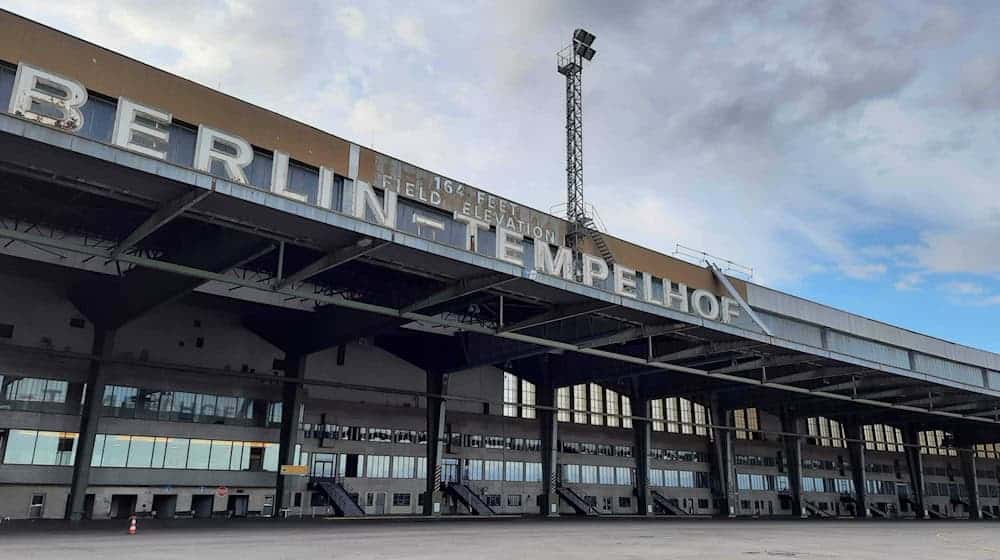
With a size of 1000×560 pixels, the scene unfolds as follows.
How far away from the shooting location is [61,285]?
45.0 m

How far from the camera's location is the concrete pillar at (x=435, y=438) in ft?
188

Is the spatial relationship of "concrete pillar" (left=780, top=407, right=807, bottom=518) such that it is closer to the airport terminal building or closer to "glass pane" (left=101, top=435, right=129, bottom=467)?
the airport terminal building

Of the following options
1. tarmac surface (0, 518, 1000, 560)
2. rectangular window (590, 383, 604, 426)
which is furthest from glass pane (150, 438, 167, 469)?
rectangular window (590, 383, 604, 426)

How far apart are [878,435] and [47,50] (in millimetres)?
106531

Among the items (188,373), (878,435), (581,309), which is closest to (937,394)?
(878,435)

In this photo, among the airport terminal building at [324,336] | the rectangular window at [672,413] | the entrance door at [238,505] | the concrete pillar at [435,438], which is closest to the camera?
the airport terminal building at [324,336]

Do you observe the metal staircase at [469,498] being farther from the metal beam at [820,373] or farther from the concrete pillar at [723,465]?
the concrete pillar at [723,465]

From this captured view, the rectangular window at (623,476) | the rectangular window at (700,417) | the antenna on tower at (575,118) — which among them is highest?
the antenna on tower at (575,118)

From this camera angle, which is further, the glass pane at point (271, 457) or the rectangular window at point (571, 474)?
the rectangular window at point (571, 474)

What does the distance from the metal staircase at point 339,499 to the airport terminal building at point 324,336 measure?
216 millimetres

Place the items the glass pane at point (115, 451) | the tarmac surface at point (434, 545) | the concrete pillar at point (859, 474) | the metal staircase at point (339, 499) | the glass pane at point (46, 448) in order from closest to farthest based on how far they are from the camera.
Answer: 1. the tarmac surface at point (434, 545)
2. the glass pane at point (46, 448)
3. the glass pane at point (115, 451)
4. the metal staircase at point (339, 499)
5. the concrete pillar at point (859, 474)

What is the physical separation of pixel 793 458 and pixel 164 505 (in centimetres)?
6782

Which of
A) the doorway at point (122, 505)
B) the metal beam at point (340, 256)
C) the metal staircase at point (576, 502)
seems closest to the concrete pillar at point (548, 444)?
the metal staircase at point (576, 502)

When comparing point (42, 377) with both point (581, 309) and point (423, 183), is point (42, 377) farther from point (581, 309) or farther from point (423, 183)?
point (581, 309)
